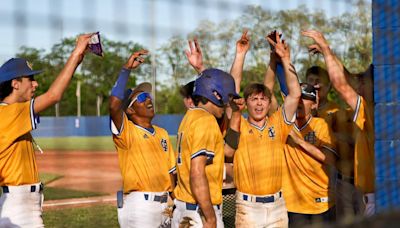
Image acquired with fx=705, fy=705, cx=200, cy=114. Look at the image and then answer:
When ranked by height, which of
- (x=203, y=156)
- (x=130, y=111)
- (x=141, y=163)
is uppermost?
(x=130, y=111)

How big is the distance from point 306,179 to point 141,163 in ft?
4.14

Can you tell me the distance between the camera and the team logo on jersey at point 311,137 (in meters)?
5.36

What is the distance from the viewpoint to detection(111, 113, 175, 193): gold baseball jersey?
5023 millimetres

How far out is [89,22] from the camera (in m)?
4.01

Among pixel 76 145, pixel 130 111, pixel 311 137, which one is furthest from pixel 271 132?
pixel 76 145

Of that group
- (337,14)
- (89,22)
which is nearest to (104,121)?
(337,14)

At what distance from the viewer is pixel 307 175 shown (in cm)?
533

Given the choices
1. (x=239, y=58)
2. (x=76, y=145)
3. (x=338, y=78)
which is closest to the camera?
(x=338, y=78)

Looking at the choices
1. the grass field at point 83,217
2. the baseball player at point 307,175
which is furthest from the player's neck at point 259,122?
the grass field at point 83,217

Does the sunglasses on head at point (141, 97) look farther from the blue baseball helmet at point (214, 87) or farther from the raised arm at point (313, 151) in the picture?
the raised arm at point (313, 151)

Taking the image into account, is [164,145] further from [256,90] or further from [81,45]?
[81,45]

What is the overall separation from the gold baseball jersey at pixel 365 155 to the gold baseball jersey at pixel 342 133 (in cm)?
40

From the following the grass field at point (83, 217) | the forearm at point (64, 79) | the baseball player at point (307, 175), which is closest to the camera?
the forearm at point (64, 79)

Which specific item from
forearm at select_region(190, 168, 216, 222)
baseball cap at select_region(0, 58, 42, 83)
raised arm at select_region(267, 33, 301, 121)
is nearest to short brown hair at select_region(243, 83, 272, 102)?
raised arm at select_region(267, 33, 301, 121)
